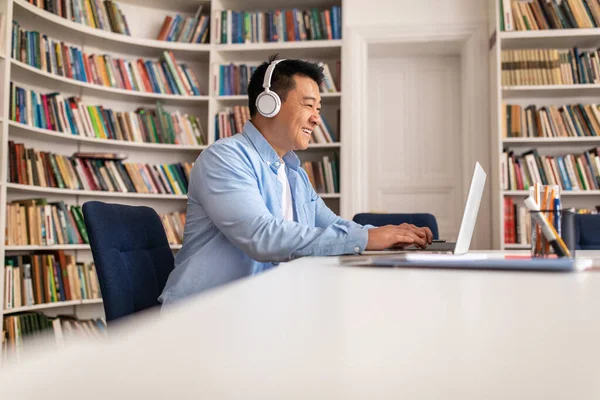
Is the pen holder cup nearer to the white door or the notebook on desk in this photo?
the notebook on desk

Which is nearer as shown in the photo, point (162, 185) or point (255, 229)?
point (255, 229)

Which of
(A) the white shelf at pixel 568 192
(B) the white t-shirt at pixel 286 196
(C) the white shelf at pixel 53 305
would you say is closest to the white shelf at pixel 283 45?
(A) the white shelf at pixel 568 192

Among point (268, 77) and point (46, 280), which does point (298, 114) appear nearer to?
point (268, 77)

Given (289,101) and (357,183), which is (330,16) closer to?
(357,183)

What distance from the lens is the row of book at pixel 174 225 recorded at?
4.12 m

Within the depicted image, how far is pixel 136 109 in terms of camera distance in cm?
432

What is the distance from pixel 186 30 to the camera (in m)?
4.30

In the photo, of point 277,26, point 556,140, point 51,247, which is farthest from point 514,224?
point 51,247

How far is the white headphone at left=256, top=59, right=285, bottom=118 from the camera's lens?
6.34 feet

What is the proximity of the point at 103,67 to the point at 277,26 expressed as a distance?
48.8 inches

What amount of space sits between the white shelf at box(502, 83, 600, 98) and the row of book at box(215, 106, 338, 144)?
120 centimetres

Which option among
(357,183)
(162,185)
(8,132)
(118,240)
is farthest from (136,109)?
(118,240)

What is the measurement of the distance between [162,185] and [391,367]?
4023mm

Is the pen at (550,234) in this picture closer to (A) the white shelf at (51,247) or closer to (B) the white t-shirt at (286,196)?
(B) the white t-shirt at (286,196)
